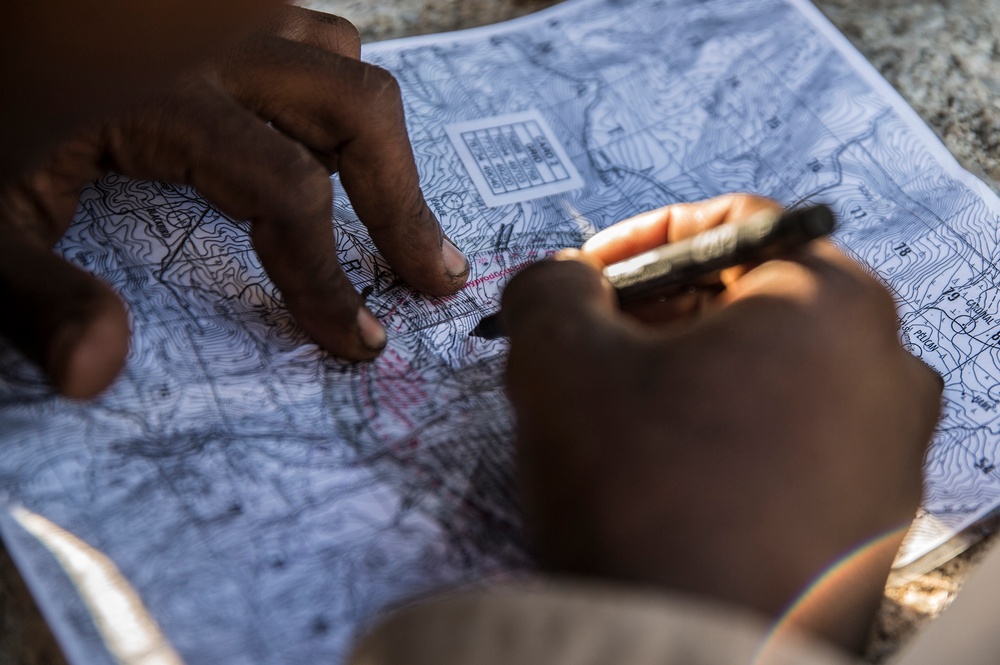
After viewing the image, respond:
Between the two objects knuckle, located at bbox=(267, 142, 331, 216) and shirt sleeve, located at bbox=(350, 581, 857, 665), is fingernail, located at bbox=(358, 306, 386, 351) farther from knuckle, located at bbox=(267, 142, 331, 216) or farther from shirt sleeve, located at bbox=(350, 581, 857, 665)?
shirt sleeve, located at bbox=(350, 581, 857, 665)

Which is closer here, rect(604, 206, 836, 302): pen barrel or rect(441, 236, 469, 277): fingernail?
rect(604, 206, 836, 302): pen barrel

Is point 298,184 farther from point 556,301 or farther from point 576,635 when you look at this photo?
point 576,635

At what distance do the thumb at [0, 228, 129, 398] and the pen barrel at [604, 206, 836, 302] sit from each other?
32cm

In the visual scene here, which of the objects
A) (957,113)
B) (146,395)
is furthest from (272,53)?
(957,113)

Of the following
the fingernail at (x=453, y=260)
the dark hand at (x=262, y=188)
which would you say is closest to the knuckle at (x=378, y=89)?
the dark hand at (x=262, y=188)

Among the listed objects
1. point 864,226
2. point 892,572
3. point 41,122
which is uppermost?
point 41,122

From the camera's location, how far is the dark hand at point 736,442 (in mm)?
434

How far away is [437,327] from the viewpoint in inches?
26.5

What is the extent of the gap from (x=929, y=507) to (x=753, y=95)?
46cm

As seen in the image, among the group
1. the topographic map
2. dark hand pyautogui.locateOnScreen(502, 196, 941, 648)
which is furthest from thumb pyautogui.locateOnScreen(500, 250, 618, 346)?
the topographic map

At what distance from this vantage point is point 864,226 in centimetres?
76

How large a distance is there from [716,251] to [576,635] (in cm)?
27

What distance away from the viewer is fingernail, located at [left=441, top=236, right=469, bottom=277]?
0.69m

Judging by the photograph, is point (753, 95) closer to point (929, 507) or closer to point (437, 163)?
point (437, 163)
